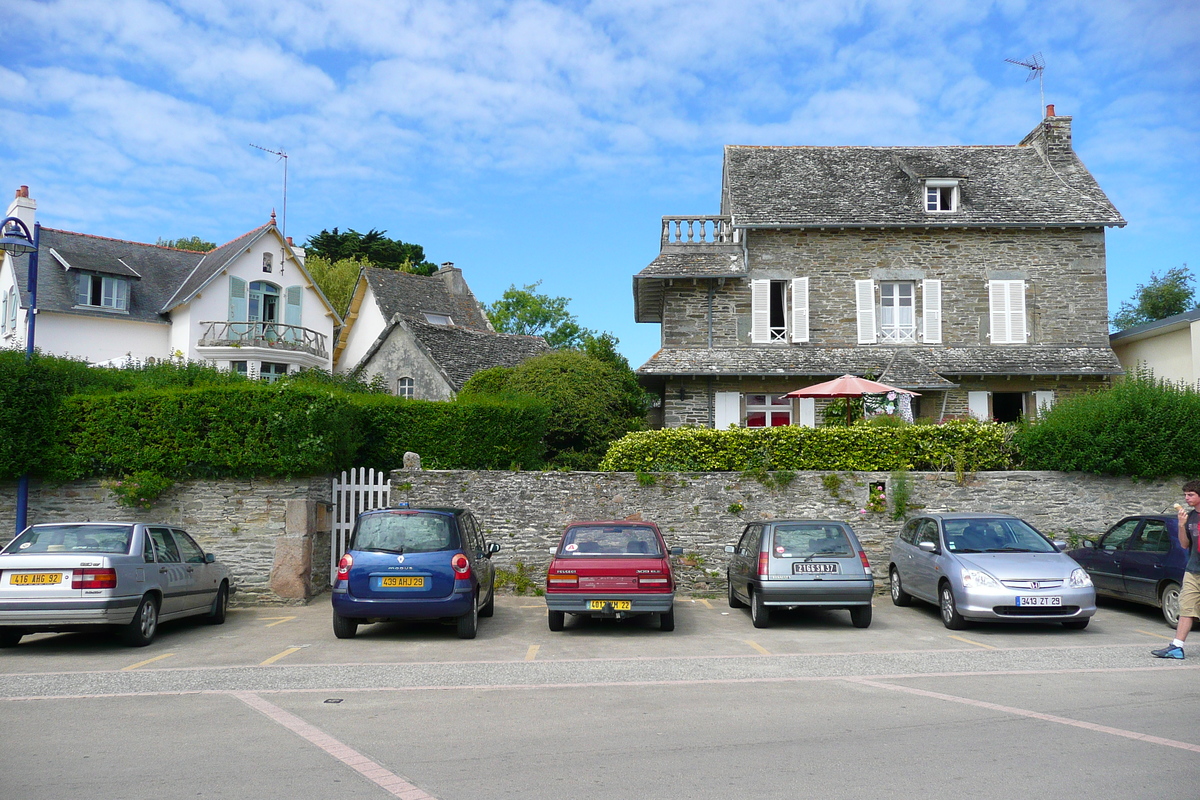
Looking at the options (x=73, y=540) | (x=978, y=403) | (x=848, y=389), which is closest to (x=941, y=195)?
(x=978, y=403)

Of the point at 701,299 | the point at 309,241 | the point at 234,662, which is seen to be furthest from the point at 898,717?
the point at 309,241

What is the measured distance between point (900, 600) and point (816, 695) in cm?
699

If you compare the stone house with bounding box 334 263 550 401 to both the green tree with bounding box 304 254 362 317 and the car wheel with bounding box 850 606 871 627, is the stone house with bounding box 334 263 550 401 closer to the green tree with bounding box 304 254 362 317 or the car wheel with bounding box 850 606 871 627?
the green tree with bounding box 304 254 362 317

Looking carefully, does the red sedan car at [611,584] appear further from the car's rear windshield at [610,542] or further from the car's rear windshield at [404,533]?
the car's rear windshield at [404,533]

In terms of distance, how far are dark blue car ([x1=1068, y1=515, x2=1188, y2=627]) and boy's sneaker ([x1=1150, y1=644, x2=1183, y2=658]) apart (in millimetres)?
1830

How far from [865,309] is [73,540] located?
19.4 m

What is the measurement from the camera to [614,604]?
1104 cm

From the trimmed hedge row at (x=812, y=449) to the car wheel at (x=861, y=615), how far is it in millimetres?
4416

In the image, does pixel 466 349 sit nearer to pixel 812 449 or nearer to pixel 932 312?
pixel 932 312

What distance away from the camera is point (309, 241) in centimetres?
5759

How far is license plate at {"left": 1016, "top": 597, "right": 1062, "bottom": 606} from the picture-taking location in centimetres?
1096

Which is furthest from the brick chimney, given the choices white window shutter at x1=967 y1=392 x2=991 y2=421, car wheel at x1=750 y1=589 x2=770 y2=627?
car wheel at x1=750 y1=589 x2=770 y2=627

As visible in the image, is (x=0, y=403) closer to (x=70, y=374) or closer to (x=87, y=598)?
(x=70, y=374)

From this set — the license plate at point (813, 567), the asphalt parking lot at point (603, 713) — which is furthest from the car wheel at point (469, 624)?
the license plate at point (813, 567)
